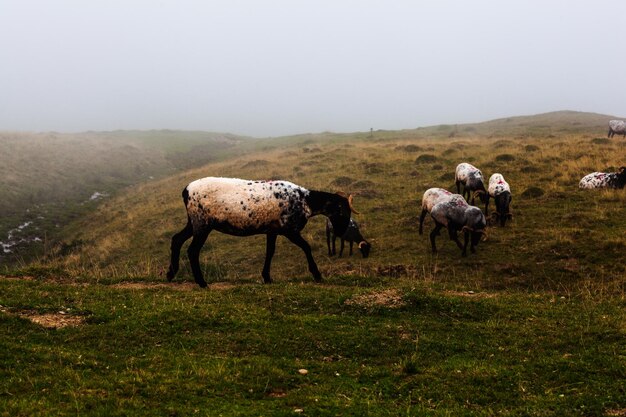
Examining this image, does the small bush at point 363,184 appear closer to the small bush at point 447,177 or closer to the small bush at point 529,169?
the small bush at point 447,177

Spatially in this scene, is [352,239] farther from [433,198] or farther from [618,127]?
[618,127]

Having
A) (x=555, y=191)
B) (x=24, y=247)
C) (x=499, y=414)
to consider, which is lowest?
(x=24, y=247)

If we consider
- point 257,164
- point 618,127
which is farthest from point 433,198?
point 618,127

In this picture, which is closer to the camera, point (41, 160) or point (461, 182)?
point (461, 182)

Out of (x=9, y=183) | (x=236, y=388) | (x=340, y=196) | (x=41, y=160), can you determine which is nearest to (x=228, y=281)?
(x=340, y=196)

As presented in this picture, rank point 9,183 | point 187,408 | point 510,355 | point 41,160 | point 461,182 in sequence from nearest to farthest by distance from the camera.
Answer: point 187,408, point 510,355, point 461,182, point 9,183, point 41,160

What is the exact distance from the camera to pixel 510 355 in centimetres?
833

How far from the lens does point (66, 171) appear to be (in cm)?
5059

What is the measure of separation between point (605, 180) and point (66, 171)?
49.5 metres

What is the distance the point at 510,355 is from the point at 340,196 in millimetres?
7250

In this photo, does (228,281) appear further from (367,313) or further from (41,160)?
(41,160)

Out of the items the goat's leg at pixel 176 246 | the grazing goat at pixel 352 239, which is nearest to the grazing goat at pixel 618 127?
the grazing goat at pixel 352 239

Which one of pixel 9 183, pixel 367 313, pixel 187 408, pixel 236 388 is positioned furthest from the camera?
pixel 9 183

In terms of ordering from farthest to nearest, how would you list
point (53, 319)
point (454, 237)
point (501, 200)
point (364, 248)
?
point (501, 200) → point (364, 248) → point (454, 237) → point (53, 319)
